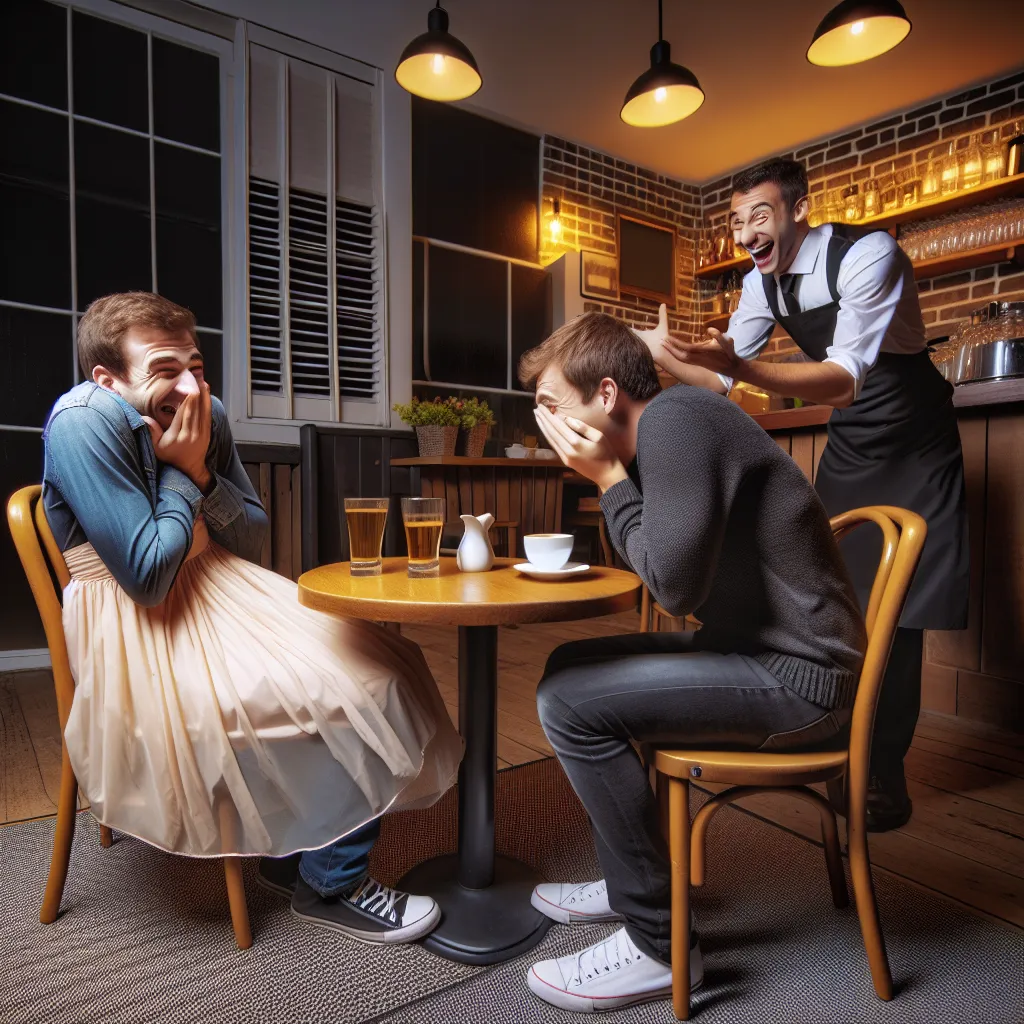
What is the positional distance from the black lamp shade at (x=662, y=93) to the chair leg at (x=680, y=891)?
3160 millimetres

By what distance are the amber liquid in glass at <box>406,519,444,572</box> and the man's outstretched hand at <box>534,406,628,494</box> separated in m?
0.32

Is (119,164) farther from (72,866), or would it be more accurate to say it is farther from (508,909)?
(508,909)

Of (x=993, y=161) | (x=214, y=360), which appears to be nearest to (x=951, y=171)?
(x=993, y=161)

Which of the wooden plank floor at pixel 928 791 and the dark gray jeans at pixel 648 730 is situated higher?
the dark gray jeans at pixel 648 730

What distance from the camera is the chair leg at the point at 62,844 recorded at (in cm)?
127

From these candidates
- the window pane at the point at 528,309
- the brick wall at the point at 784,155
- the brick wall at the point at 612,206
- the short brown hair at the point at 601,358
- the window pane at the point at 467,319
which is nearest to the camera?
the short brown hair at the point at 601,358

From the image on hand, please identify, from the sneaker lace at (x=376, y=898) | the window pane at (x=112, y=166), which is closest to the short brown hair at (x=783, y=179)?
the sneaker lace at (x=376, y=898)

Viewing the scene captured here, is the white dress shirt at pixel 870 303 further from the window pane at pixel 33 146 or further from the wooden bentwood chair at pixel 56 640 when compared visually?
the window pane at pixel 33 146

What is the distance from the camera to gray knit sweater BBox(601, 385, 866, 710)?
1.00 metres

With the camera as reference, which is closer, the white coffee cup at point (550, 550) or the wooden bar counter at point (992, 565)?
the white coffee cup at point (550, 550)

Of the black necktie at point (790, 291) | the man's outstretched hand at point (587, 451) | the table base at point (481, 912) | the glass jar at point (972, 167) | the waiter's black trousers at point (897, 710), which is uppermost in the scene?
the glass jar at point (972, 167)

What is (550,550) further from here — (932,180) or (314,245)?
(932,180)

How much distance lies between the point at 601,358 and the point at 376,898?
1062mm

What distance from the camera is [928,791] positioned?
1905mm
